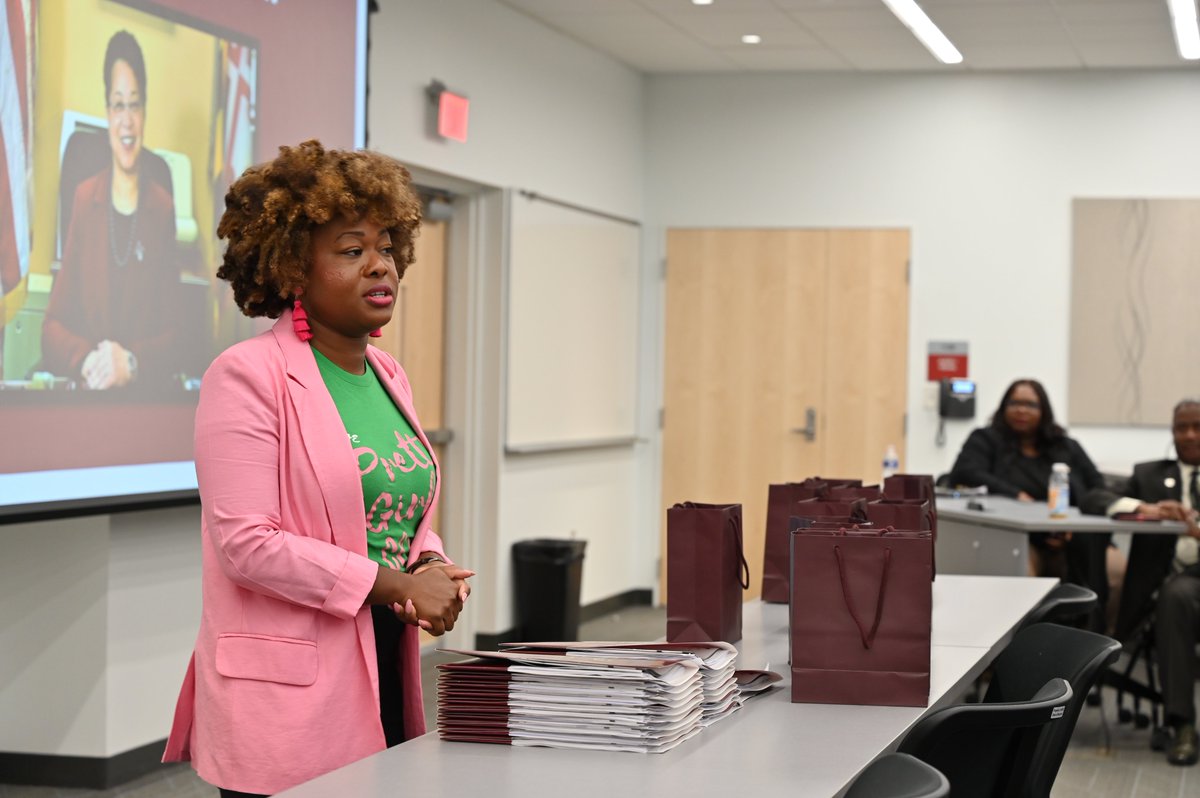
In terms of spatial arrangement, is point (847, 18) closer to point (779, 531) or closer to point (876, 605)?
point (779, 531)

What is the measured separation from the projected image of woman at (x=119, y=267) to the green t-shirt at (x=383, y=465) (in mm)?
2066

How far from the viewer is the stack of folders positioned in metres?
1.90

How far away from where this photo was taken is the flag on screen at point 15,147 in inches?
145

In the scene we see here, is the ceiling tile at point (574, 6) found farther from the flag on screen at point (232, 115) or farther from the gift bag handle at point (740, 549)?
the gift bag handle at point (740, 549)

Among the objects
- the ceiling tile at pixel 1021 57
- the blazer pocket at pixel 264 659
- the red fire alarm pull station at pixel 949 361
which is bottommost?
the blazer pocket at pixel 264 659

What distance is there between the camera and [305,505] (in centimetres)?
198

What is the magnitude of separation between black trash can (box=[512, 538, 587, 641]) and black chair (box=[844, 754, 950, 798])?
4.93 meters

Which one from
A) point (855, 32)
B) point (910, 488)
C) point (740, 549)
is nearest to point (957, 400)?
point (855, 32)

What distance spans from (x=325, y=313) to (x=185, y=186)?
2.52 m

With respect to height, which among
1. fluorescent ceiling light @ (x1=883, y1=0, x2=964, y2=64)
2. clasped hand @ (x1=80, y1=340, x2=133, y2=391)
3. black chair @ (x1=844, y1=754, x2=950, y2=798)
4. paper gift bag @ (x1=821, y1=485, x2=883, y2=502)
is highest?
fluorescent ceiling light @ (x1=883, y1=0, x2=964, y2=64)

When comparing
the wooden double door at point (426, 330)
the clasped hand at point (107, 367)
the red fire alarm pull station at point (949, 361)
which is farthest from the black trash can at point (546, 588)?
the clasped hand at point (107, 367)

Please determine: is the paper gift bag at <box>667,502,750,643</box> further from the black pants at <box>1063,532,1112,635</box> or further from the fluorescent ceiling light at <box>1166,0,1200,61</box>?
the fluorescent ceiling light at <box>1166,0,1200,61</box>

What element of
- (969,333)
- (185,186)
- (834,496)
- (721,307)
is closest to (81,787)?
(185,186)

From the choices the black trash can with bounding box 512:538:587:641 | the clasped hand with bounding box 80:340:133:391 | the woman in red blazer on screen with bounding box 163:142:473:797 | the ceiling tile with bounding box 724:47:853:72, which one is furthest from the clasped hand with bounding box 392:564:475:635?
the ceiling tile with bounding box 724:47:853:72
